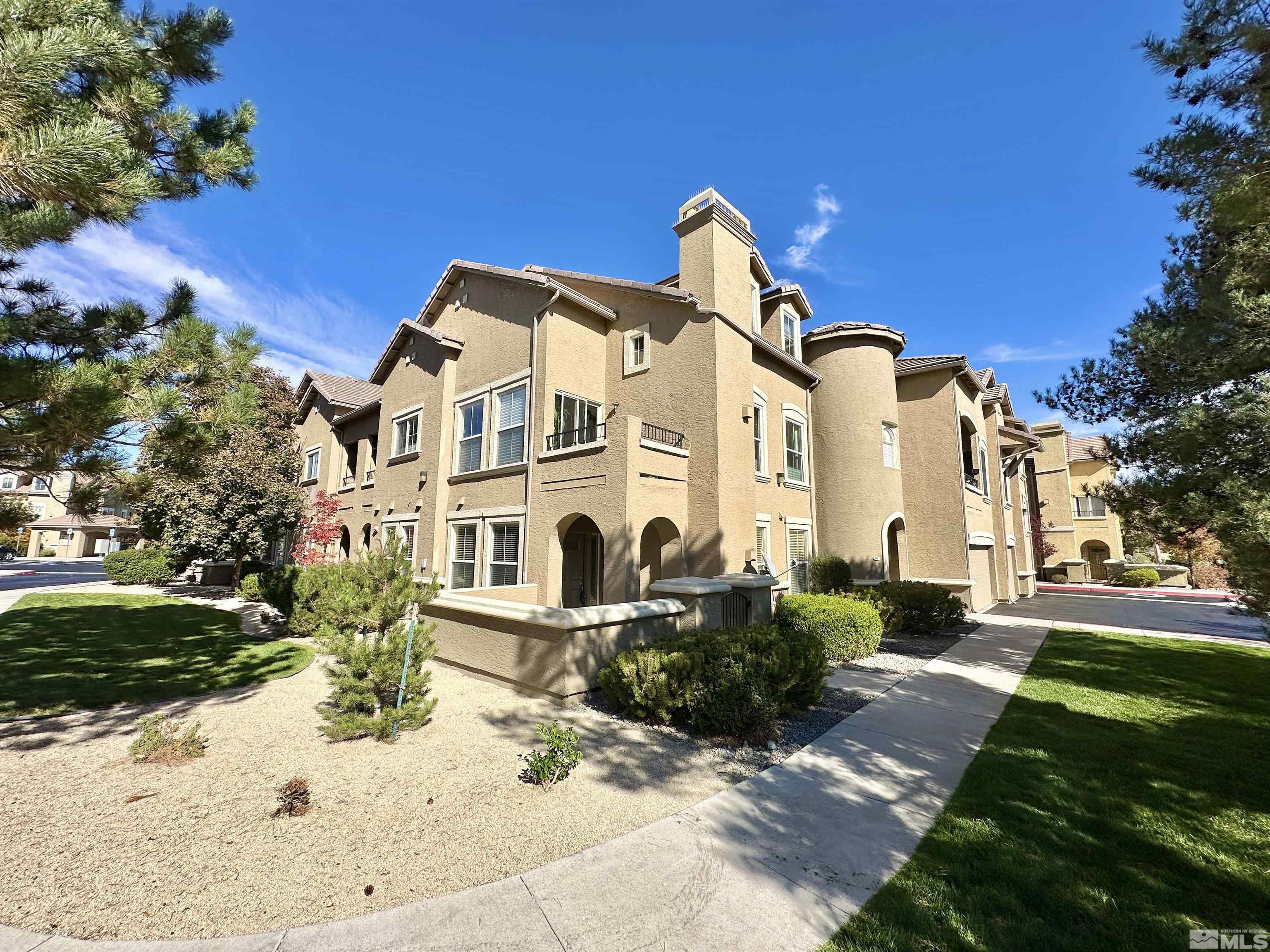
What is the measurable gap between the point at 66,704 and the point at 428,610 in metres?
5.06

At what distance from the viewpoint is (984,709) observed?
7.84 metres

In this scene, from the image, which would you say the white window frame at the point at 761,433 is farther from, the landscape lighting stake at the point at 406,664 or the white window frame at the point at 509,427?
the landscape lighting stake at the point at 406,664

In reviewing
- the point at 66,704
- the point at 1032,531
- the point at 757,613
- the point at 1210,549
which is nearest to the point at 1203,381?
the point at 757,613

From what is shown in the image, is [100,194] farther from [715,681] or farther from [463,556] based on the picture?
[463,556]

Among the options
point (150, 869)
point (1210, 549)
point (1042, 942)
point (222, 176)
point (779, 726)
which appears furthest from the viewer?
point (1210, 549)

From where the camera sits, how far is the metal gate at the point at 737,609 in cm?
1030

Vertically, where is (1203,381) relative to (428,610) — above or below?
above

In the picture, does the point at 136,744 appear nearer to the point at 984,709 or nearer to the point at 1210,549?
the point at 984,709

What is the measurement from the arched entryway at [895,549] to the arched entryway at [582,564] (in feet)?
30.2

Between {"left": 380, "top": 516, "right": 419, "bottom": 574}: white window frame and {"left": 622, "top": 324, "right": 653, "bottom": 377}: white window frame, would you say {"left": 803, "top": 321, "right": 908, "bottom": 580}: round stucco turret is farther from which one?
{"left": 380, "top": 516, "right": 419, "bottom": 574}: white window frame

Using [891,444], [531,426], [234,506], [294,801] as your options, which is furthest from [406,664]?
[891,444]

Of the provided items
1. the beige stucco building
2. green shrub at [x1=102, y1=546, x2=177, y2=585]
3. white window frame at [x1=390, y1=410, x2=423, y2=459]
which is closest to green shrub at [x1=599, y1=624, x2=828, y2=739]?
the beige stucco building

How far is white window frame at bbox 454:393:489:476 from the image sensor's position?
15.6 m

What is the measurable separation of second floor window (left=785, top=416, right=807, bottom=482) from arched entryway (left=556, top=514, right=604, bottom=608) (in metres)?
6.37
